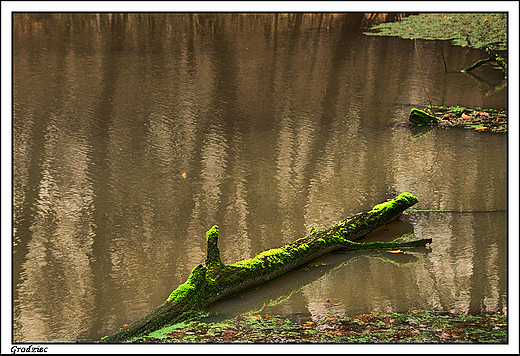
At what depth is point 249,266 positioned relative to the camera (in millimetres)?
5832

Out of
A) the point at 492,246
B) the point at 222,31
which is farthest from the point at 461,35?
the point at 492,246

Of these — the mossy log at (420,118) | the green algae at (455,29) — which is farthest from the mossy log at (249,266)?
the green algae at (455,29)

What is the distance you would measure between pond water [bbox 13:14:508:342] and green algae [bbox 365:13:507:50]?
1.79 meters

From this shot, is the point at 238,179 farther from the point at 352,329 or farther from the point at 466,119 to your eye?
the point at 466,119

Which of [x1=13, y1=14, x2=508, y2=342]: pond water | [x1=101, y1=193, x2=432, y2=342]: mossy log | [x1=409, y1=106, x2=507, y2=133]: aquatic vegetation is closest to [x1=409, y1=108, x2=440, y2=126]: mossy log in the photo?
[x1=409, y1=106, x2=507, y2=133]: aquatic vegetation

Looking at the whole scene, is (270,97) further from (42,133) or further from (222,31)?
(222,31)

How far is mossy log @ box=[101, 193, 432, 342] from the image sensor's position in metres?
5.20

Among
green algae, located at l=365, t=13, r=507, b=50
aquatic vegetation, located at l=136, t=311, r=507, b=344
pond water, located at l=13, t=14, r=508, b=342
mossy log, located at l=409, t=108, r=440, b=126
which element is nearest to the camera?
aquatic vegetation, located at l=136, t=311, r=507, b=344

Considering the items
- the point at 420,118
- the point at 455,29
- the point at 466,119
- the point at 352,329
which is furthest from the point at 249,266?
the point at 455,29

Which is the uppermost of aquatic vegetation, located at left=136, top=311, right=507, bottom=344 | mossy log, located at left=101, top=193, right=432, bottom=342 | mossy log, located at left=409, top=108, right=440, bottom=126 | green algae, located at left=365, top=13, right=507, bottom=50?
green algae, located at left=365, top=13, right=507, bottom=50

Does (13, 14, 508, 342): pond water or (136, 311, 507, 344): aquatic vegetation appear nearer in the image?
(136, 311, 507, 344): aquatic vegetation

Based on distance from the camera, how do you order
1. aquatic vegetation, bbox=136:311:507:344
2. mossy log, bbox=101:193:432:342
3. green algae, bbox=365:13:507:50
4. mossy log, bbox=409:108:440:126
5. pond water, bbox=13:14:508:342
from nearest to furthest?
aquatic vegetation, bbox=136:311:507:344
mossy log, bbox=101:193:432:342
pond water, bbox=13:14:508:342
mossy log, bbox=409:108:440:126
green algae, bbox=365:13:507:50

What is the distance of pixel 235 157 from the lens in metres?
9.49

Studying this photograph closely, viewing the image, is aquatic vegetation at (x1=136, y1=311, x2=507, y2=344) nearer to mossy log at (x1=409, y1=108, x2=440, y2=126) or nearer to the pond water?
the pond water
